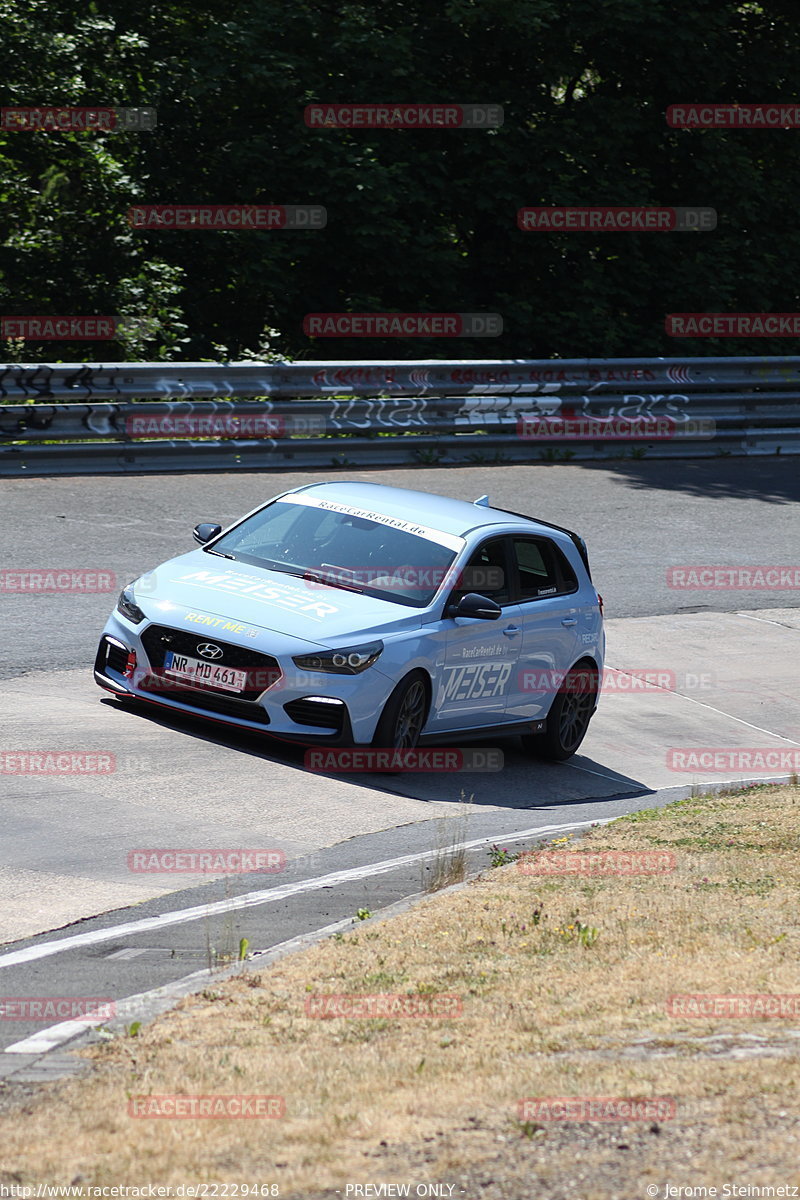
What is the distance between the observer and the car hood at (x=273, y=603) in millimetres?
9719

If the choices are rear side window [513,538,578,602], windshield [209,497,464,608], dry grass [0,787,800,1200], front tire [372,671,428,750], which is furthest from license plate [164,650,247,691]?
dry grass [0,787,800,1200]

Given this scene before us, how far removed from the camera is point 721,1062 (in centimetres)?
480

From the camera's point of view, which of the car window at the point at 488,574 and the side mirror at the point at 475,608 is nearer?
the side mirror at the point at 475,608

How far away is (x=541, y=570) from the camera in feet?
37.3

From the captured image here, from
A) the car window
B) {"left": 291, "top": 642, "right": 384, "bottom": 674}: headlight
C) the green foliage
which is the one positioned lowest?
{"left": 291, "top": 642, "right": 384, "bottom": 674}: headlight

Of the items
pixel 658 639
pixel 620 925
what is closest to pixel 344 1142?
pixel 620 925

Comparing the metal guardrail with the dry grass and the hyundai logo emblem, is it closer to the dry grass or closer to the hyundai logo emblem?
the hyundai logo emblem

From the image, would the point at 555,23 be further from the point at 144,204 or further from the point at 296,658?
the point at 296,658

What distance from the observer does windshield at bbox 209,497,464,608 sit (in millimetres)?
10414

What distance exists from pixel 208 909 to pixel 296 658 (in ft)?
8.78

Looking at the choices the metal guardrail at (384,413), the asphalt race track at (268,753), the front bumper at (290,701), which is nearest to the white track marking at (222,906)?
the asphalt race track at (268,753)

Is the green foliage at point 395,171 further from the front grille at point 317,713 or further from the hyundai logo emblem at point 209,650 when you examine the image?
the front grille at point 317,713

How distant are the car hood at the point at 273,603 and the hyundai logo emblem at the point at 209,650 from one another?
0.22 meters

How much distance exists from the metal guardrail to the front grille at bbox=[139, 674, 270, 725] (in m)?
7.44
